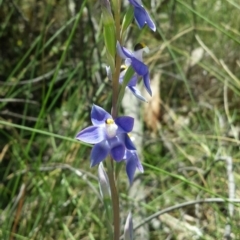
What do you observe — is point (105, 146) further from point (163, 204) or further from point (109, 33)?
A: point (163, 204)

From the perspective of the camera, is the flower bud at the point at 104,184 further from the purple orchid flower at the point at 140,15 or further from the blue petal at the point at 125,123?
the purple orchid flower at the point at 140,15

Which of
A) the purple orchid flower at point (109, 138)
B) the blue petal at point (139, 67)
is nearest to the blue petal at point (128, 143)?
the purple orchid flower at point (109, 138)

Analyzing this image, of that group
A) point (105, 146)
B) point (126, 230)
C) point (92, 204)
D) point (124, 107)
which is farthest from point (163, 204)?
point (105, 146)

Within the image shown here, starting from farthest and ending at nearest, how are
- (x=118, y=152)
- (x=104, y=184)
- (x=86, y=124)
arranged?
(x=86, y=124) → (x=104, y=184) → (x=118, y=152)

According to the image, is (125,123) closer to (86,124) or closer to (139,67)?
(139,67)

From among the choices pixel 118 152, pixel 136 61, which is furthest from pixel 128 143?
pixel 136 61

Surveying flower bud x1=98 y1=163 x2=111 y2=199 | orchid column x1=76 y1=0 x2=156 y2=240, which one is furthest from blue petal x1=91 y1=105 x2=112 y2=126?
flower bud x1=98 y1=163 x2=111 y2=199
